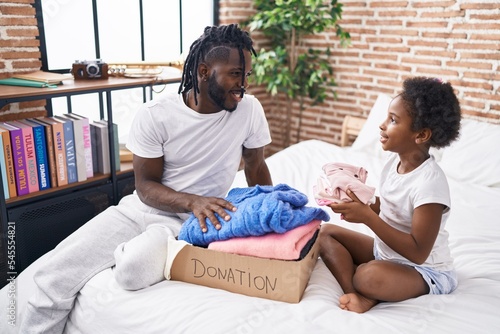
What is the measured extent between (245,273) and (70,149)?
4.55 ft

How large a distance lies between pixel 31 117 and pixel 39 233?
2.17ft

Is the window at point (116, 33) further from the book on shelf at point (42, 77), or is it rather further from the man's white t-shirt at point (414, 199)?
the man's white t-shirt at point (414, 199)

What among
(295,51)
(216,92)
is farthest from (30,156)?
(295,51)

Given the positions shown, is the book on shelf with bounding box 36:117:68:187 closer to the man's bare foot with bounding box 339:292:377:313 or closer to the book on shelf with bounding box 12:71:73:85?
the book on shelf with bounding box 12:71:73:85

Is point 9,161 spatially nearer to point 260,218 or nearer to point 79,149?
point 79,149

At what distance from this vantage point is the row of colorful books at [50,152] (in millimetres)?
2127

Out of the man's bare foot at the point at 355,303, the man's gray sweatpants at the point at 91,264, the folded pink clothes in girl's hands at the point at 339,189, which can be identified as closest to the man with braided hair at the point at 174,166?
the man's gray sweatpants at the point at 91,264

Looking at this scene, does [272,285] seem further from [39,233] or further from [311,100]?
[311,100]

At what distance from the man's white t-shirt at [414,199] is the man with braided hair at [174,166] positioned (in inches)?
19.9

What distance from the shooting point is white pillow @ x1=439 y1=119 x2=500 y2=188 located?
259 cm

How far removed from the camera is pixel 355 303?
134 centimetres

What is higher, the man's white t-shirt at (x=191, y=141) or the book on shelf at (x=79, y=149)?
the man's white t-shirt at (x=191, y=141)

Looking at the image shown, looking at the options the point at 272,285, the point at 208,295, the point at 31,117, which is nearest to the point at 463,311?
the point at 272,285

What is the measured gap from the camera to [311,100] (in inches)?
155
